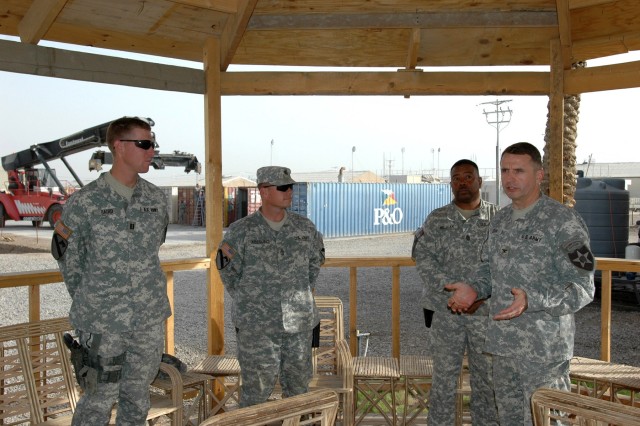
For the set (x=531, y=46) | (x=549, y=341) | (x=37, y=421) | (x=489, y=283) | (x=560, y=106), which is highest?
(x=531, y=46)

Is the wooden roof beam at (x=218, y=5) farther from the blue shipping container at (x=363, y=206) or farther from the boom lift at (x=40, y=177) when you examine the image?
the blue shipping container at (x=363, y=206)

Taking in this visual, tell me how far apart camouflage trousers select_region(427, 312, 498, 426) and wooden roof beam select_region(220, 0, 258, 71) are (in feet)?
7.16

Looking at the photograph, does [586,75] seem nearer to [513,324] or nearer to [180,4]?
[513,324]

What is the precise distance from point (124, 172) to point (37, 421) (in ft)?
4.47

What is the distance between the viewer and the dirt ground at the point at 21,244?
17.7 meters

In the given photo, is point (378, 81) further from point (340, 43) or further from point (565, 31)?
point (565, 31)

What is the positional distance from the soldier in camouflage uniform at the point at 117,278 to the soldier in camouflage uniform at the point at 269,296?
0.49 metres

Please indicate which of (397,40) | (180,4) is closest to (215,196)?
(180,4)

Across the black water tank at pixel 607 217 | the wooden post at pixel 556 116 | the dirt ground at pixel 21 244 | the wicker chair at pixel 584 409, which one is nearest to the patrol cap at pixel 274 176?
the wicker chair at pixel 584 409

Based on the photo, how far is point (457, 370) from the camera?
3.33m

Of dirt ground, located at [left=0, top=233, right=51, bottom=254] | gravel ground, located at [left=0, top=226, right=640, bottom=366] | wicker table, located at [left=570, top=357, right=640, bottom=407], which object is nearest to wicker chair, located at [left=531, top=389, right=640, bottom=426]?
wicker table, located at [left=570, top=357, right=640, bottom=407]

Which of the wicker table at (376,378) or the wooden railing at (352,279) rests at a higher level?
the wooden railing at (352,279)

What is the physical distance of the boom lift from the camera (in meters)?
14.7

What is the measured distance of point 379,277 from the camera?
15.3 m
